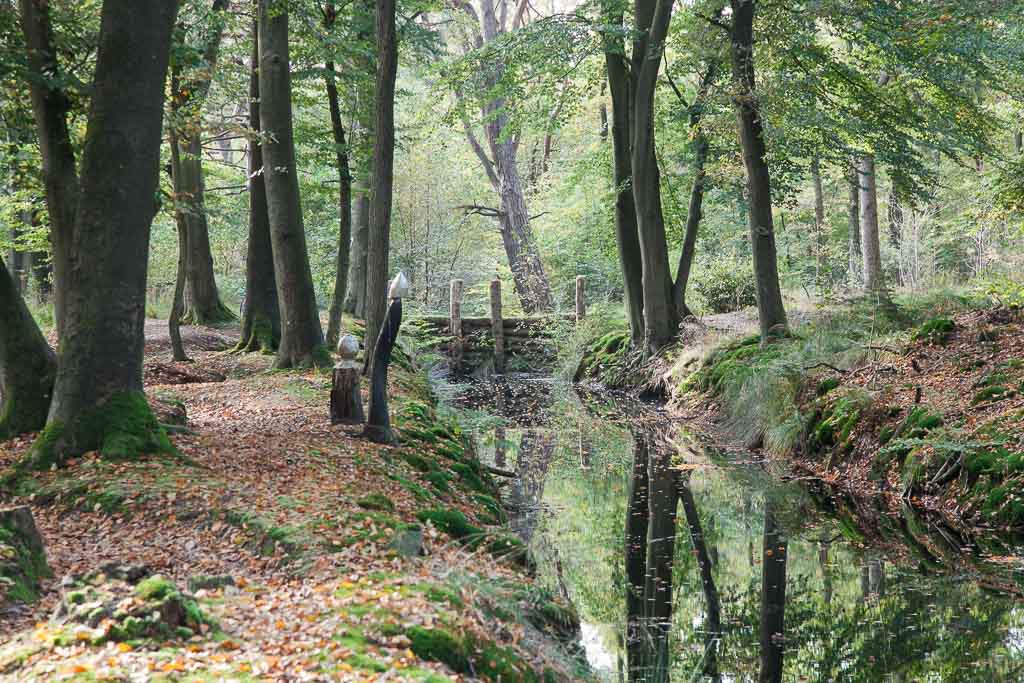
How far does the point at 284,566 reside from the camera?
4941 millimetres

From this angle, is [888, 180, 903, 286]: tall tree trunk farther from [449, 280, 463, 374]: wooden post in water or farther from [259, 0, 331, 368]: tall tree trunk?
[259, 0, 331, 368]: tall tree trunk

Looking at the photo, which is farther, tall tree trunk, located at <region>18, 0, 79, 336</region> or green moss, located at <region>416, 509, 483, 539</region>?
tall tree trunk, located at <region>18, 0, 79, 336</region>

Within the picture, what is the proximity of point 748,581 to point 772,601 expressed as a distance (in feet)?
1.46

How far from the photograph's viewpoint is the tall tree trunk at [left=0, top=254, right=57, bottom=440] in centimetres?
743

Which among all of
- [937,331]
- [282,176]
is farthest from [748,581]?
[282,176]

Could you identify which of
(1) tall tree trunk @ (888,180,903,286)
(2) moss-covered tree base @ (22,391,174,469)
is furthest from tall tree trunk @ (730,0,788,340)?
(2) moss-covered tree base @ (22,391,174,469)

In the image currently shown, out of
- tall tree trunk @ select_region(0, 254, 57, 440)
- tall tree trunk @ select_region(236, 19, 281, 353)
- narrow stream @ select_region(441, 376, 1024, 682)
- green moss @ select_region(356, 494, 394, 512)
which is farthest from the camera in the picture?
tall tree trunk @ select_region(236, 19, 281, 353)

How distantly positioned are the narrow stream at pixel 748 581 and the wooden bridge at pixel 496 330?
12.3 m

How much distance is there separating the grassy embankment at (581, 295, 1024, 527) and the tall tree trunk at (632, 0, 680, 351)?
80.7 inches

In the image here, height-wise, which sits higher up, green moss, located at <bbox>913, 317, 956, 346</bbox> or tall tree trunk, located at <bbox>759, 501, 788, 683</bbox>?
green moss, located at <bbox>913, 317, 956, 346</bbox>

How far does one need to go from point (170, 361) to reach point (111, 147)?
7.61 m

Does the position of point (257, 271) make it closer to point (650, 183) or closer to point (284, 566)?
point (650, 183)

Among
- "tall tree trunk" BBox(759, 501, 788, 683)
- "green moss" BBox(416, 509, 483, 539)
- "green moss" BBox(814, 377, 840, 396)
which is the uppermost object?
"green moss" BBox(814, 377, 840, 396)

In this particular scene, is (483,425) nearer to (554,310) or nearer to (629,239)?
(629,239)
